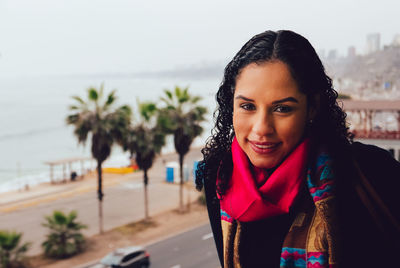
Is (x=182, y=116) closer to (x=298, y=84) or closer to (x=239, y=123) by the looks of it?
(x=239, y=123)

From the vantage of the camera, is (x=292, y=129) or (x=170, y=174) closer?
(x=292, y=129)

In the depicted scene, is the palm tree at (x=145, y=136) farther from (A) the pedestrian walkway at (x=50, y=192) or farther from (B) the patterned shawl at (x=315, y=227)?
(B) the patterned shawl at (x=315, y=227)

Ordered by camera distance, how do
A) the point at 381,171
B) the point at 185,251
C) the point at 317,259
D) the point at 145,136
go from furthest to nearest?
1. the point at 145,136
2. the point at 185,251
3. the point at 381,171
4. the point at 317,259

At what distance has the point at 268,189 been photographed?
1.40 m

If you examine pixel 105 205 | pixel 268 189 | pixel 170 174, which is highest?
pixel 268 189

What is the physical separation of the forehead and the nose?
6 cm

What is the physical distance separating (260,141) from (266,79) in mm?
205

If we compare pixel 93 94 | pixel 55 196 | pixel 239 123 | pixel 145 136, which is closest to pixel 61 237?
pixel 145 136

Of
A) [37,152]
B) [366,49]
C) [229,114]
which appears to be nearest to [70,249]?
[366,49]

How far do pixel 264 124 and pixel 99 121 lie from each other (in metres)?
14.7

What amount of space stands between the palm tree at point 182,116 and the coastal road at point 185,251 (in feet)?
13.2

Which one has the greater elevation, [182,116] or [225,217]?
[182,116]

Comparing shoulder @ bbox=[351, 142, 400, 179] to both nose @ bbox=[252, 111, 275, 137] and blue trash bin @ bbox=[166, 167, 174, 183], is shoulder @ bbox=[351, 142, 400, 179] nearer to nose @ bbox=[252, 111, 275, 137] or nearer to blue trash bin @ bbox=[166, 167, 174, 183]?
nose @ bbox=[252, 111, 275, 137]

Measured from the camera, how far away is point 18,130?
83.1 metres
